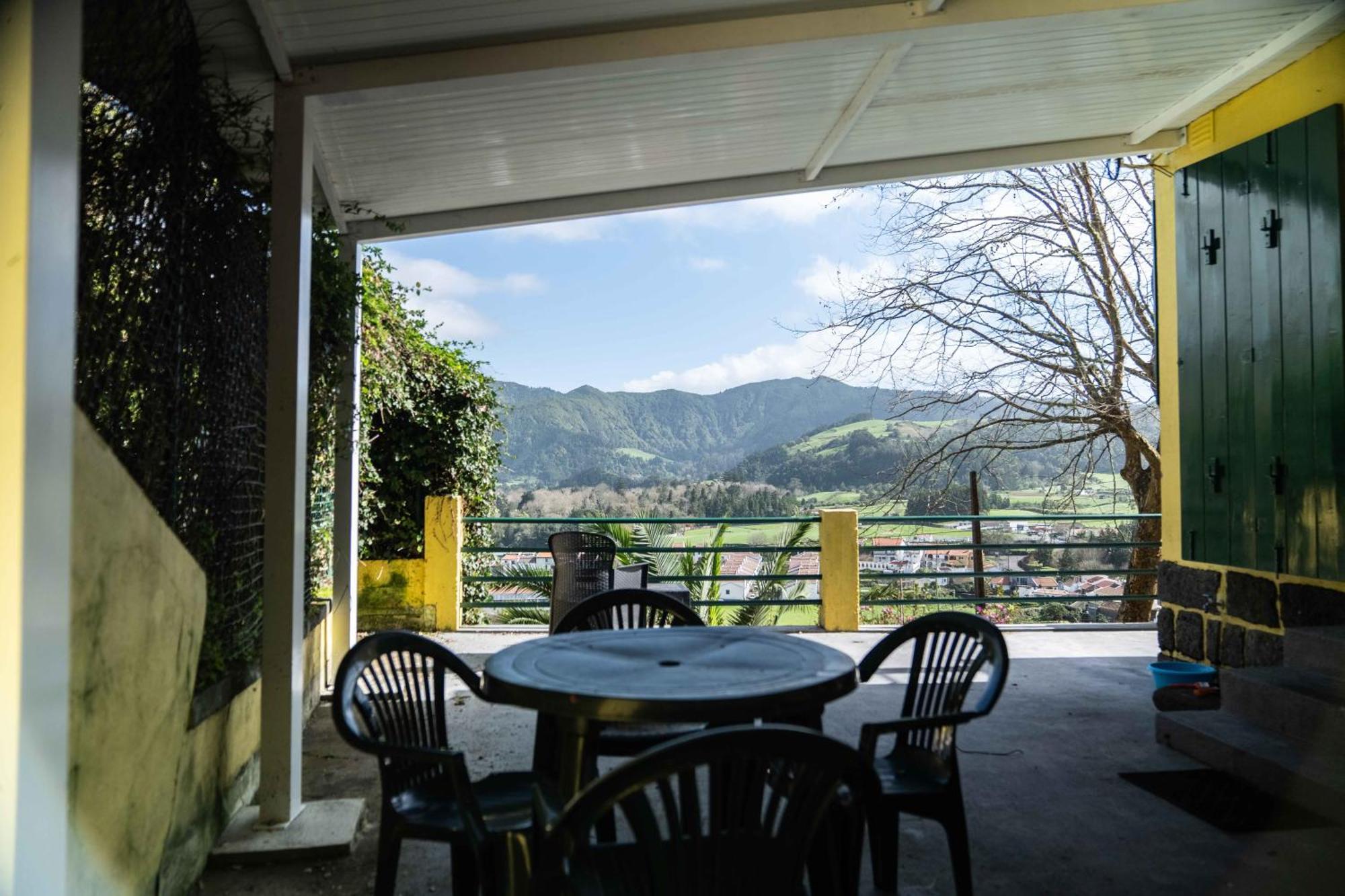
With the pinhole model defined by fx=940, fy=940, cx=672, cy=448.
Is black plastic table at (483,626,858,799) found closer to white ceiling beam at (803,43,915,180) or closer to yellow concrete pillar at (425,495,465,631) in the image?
white ceiling beam at (803,43,915,180)

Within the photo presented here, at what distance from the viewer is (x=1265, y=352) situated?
4.80 meters

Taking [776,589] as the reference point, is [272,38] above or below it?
above

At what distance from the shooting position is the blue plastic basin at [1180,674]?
474 cm

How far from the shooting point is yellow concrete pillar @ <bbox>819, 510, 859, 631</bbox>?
7.43 meters

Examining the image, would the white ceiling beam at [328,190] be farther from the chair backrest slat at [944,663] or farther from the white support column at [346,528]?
the chair backrest slat at [944,663]

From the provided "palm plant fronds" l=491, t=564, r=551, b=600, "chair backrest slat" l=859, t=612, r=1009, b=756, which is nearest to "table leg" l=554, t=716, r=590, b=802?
"chair backrest slat" l=859, t=612, r=1009, b=756

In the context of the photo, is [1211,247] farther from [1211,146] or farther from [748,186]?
[748,186]

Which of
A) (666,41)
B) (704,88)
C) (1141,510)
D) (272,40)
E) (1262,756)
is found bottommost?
(1262,756)

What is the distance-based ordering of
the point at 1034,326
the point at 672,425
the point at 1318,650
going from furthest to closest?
the point at 672,425 < the point at 1034,326 < the point at 1318,650

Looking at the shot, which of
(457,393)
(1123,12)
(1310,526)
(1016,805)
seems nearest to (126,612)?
(1016,805)

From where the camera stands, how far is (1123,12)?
3.79 metres

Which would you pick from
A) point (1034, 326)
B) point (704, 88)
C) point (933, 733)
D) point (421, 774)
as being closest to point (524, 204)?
point (704, 88)

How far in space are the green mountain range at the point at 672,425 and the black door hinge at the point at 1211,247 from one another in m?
5.76

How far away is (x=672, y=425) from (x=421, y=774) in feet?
59.7
